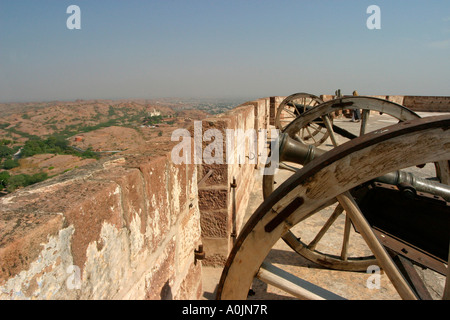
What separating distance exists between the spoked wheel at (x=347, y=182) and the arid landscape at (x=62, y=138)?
2.52 feet

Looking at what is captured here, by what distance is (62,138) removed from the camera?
34.8m

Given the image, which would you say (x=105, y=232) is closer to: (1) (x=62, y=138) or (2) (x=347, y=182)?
(2) (x=347, y=182)

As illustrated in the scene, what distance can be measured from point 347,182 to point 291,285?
73 cm

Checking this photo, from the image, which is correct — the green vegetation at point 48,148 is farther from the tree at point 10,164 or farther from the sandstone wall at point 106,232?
the sandstone wall at point 106,232

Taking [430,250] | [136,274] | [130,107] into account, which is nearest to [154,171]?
[136,274]

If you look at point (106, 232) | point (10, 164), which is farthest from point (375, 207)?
point (10, 164)

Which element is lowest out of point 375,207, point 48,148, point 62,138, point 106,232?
point 48,148

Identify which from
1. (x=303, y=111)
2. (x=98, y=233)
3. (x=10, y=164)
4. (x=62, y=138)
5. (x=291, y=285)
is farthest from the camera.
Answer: (x=62, y=138)

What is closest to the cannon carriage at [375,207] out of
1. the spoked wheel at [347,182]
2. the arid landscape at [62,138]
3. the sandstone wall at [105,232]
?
the spoked wheel at [347,182]

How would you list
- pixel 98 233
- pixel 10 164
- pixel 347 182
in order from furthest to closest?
pixel 10 164, pixel 347 182, pixel 98 233

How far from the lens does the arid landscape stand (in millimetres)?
20125

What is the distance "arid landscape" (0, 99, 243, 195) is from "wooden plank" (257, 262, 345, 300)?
0.95 meters

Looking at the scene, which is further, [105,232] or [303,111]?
[303,111]

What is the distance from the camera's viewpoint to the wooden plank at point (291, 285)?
1.44 metres
